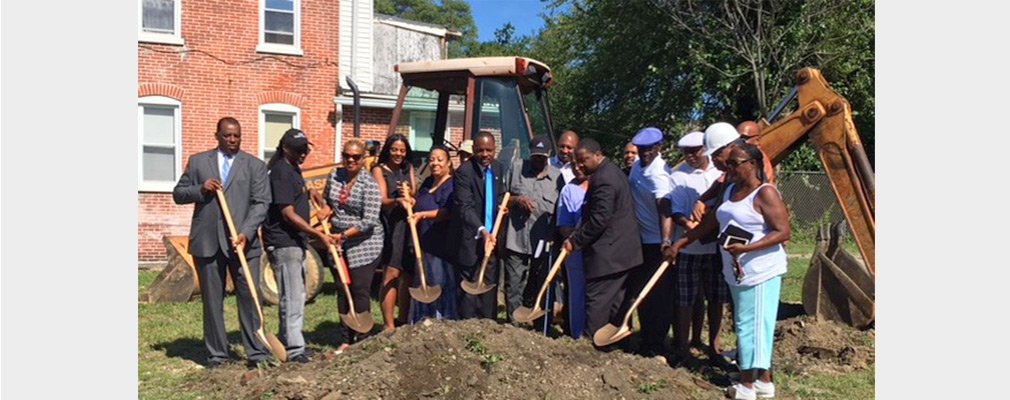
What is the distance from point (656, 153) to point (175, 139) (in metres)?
10.7

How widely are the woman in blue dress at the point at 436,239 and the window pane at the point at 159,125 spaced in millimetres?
9300

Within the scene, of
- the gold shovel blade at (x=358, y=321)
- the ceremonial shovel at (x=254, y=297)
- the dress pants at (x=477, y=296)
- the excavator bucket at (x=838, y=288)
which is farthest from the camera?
the excavator bucket at (x=838, y=288)

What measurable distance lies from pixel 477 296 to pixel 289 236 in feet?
5.27

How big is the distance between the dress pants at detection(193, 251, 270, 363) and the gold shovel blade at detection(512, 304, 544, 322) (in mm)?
1972

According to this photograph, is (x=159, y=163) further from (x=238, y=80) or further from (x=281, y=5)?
(x=281, y=5)

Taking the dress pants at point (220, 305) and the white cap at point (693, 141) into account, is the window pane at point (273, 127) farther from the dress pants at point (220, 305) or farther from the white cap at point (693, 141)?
the white cap at point (693, 141)

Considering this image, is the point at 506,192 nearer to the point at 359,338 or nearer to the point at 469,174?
the point at 469,174

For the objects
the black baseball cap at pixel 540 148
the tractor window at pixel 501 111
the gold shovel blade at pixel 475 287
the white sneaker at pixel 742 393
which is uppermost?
the tractor window at pixel 501 111

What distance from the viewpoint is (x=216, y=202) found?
6074 millimetres

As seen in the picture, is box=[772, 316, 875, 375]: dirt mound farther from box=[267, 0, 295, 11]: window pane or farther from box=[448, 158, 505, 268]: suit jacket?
box=[267, 0, 295, 11]: window pane

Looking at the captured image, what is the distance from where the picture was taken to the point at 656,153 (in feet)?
21.5

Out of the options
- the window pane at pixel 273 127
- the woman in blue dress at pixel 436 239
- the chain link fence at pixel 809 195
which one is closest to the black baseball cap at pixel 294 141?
the woman in blue dress at pixel 436 239

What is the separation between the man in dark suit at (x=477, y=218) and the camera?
21.6 ft

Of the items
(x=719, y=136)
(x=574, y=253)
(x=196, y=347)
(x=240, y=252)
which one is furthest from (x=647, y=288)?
(x=196, y=347)
